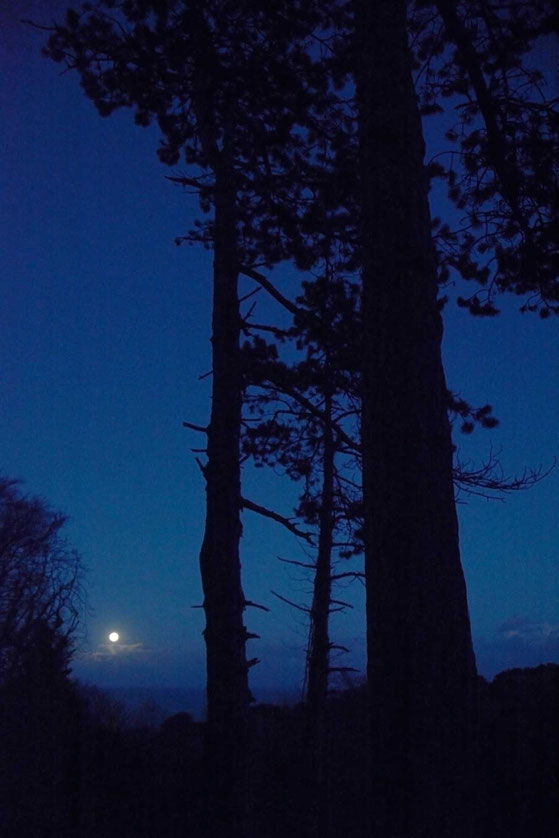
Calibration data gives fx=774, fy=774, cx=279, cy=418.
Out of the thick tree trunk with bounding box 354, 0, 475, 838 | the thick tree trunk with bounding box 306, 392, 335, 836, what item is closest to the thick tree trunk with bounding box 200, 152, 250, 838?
the thick tree trunk with bounding box 354, 0, 475, 838

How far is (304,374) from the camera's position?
356 inches

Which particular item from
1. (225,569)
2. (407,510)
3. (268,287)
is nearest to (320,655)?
(225,569)

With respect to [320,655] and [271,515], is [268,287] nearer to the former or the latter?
[271,515]

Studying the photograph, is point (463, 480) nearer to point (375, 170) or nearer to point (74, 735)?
point (375, 170)

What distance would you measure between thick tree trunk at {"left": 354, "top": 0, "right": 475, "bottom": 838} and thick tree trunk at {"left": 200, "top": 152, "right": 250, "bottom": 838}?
353cm

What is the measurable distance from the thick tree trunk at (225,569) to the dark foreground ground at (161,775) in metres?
0.31

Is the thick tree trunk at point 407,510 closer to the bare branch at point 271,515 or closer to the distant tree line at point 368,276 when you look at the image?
the distant tree line at point 368,276

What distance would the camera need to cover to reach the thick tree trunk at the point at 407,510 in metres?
3.81

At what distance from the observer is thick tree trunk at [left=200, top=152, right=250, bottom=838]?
278 inches

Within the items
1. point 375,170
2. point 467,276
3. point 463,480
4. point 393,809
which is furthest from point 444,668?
point 467,276

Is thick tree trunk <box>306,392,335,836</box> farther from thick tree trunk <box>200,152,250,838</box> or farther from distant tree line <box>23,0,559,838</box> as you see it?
thick tree trunk <box>200,152,250,838</box>

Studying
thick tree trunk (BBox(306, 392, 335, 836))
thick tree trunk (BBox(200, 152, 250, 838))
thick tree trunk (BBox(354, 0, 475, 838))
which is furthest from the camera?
thick tree trunk (BBox(306, 392, 335, 836))

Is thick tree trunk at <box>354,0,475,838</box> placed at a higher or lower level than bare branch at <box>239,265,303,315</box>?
lower

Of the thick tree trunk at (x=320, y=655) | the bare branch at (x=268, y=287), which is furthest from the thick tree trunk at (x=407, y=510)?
the thick tree trunk at (x=320, y=655)
